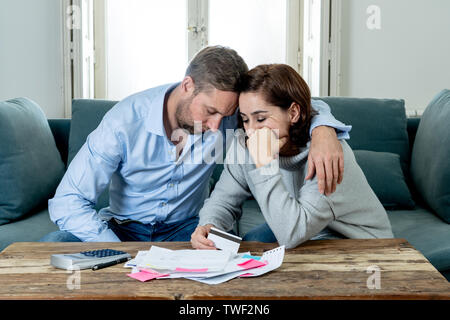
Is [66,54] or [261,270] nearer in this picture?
[261,270]

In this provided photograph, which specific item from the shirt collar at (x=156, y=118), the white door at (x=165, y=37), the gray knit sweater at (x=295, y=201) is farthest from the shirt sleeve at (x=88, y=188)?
the white door at (x=165, y=37)

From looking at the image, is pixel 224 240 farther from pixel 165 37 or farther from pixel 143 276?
pixel 165 37

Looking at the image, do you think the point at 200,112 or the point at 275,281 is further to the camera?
the point at 200,112

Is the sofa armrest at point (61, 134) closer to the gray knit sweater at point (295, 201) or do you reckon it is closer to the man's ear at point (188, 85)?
the man's ear at point (188, 85)

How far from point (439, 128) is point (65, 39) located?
99.1 inches

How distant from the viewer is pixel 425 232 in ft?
5.86

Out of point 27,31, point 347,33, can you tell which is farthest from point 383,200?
point 27,31

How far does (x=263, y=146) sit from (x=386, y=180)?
1.07 meters

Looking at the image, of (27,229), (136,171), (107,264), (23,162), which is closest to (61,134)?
(23,162)

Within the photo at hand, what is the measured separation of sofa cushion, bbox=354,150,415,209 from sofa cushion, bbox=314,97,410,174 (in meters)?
0.14

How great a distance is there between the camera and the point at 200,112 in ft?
4.75

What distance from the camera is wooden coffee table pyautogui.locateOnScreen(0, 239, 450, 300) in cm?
85

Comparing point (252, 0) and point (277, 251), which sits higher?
point (252, 0)
